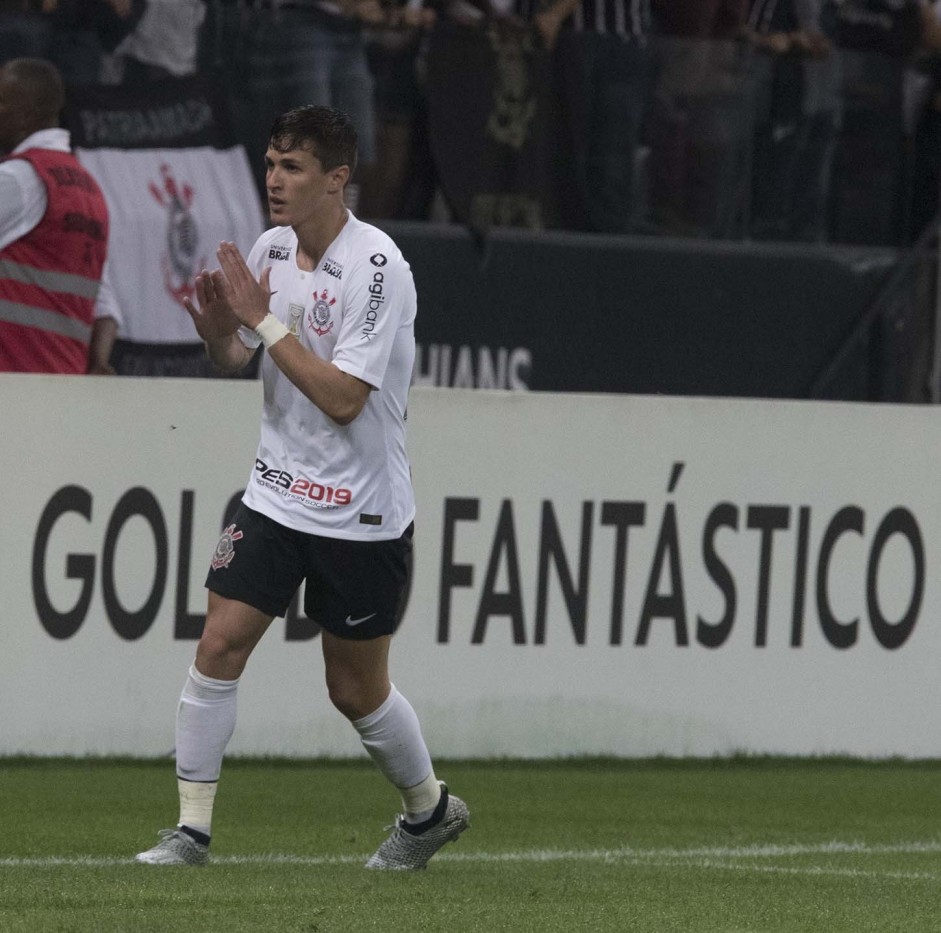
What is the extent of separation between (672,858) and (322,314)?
1911 mm

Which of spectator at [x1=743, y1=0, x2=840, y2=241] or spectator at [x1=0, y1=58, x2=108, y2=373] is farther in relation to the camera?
spectator at [x1=743, y1=0, x2=840, y2=241]

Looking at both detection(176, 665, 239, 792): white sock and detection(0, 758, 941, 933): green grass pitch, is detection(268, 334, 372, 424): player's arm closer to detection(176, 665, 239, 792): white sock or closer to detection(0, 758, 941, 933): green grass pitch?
detection(176, 665, 239, 792): white sock

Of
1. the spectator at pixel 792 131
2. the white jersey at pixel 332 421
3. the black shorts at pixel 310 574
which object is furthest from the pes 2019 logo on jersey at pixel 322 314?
the spectator at pixel 792 131

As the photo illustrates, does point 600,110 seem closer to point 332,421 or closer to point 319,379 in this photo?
point 332,421

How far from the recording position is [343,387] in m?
5.49

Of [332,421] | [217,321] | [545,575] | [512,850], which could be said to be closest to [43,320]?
[545,575]

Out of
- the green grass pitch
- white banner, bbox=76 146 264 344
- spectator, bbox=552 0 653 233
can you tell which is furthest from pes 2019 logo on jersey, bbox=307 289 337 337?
spectator, bbox=552 0 653 233

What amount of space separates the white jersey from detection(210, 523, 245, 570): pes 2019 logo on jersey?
0.08m

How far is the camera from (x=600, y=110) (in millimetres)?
11109

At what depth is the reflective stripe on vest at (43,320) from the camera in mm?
8477

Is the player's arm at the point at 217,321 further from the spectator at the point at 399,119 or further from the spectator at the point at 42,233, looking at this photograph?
the spectator at the point at 399,119

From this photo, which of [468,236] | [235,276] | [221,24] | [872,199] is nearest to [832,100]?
[872,199]

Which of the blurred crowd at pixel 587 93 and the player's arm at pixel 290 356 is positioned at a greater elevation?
the blurred crowd at pixel 587 93

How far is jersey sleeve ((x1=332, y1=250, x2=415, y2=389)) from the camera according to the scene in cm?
552
